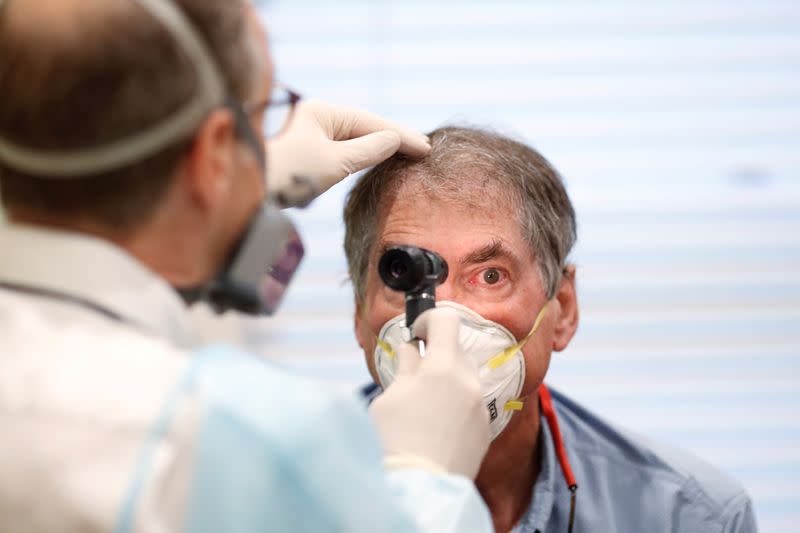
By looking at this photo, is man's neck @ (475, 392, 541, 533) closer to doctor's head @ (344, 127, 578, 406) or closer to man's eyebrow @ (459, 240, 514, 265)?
doctor's head @ (344, 127, 578, 406)

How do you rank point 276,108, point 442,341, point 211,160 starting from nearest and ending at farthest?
point 211,160
point 276,108
point 442,341

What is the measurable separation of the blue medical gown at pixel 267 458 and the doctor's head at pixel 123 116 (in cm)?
18

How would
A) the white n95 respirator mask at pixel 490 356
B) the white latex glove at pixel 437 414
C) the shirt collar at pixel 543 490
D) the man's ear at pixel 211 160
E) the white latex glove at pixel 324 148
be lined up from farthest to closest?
the shirt collar at pixel 543 490 → the white n95 respirator mask at pixel 490 356 → the white latex glove at pixel 324 148 → the white latex glove at pixel 437 414 → the man's ear at pixel 211 160

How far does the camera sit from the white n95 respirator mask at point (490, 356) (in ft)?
6.13

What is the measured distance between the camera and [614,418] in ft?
11.1

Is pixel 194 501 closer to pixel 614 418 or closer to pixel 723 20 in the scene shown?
pixel 614 418

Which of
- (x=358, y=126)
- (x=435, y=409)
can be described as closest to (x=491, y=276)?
(x=358, y=126)

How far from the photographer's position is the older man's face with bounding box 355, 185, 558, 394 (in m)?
1.97

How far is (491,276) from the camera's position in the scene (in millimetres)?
2000

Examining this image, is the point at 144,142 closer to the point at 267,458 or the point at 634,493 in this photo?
the point at 267,458

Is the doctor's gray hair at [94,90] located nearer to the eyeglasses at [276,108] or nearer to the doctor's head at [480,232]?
the eyeglasses at [276,108]

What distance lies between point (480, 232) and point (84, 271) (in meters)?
1.04

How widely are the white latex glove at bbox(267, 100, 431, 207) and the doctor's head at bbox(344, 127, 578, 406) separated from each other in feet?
0.33

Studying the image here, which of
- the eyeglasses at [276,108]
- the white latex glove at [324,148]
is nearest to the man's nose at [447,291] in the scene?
the white latex glove at [324,148]
